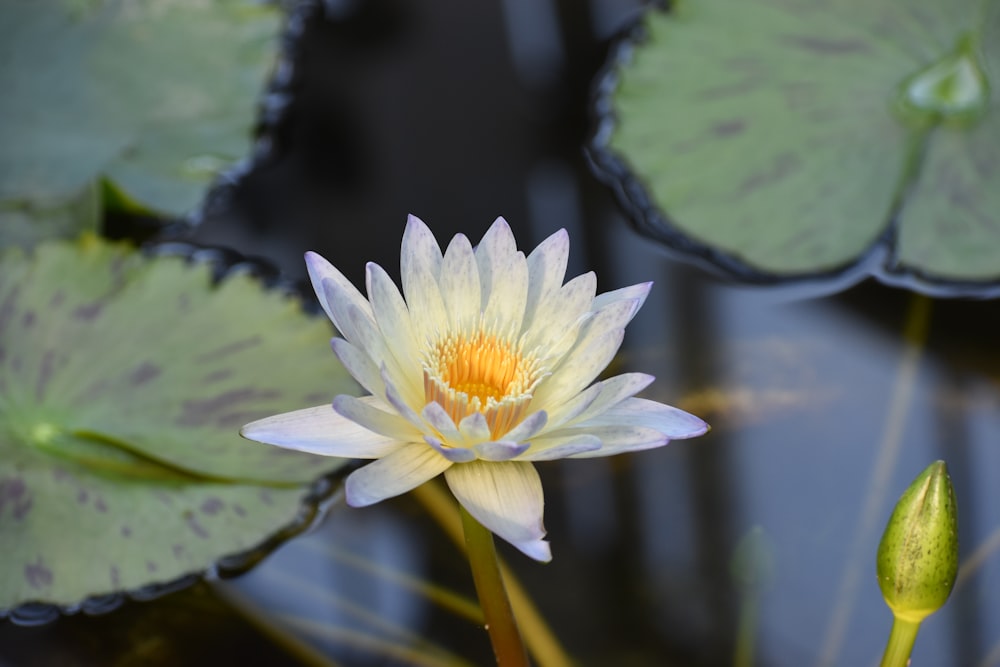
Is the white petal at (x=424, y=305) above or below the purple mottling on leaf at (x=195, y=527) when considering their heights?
above

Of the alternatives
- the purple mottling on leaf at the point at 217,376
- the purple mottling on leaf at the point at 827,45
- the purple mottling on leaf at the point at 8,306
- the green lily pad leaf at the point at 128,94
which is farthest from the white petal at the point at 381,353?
the purple mottling on leaf at the point at 827,45

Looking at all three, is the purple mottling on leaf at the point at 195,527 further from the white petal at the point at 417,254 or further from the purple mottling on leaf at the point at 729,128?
the purple mottling on leaf at the point at 729,128

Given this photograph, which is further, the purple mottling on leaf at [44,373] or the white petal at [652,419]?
the purple mottling on leaf at [44,373]

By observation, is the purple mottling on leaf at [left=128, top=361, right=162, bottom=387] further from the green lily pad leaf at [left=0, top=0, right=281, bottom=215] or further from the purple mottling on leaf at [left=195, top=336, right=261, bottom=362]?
the green lily pad leaf at [left=0, top=0, right=281, bottom=215]

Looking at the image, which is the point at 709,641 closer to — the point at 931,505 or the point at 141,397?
the point at 931,505

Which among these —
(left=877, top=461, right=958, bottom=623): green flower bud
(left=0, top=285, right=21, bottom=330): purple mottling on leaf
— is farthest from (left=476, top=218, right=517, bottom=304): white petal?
(left=0, top=285, right=21, bottom=330): purple mottling on leaf

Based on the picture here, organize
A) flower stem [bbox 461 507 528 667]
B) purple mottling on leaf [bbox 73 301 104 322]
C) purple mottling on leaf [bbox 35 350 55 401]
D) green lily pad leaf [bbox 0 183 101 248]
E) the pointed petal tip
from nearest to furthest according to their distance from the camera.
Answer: the pointed petal tip
flower stem [bbox 461 507 528 667]
purple mottling on leaf [bbox 35 350 55 401]
purple mottling on leaf [bbox 73 301 104 322]
green lily pad leaf [bbox 0 183 101 248]

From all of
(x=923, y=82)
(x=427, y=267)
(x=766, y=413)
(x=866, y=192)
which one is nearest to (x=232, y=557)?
(x=427, y=267)

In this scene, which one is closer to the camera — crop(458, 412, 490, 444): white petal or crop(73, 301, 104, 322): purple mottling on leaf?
crop(458, 412, 490, 444): white petal
